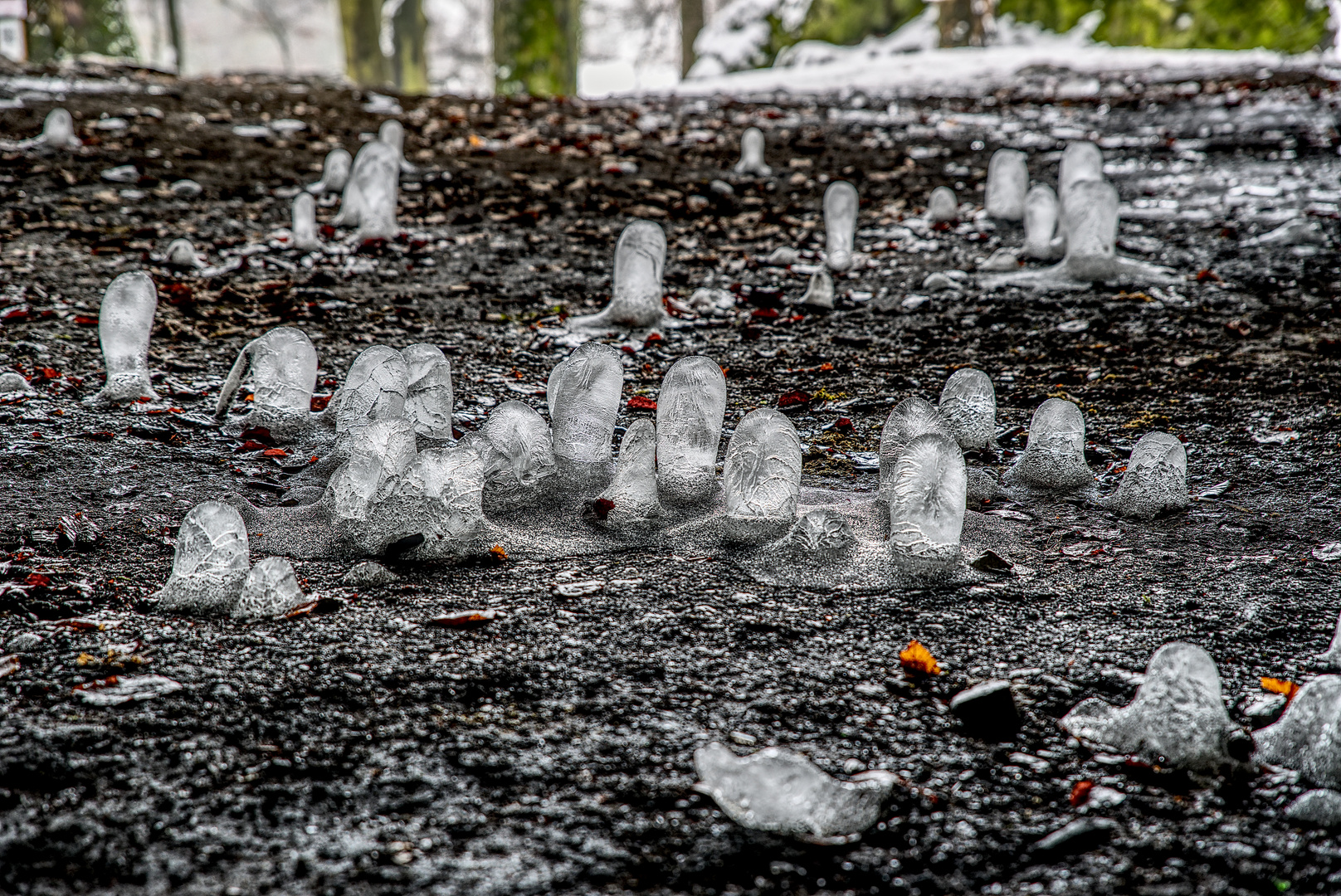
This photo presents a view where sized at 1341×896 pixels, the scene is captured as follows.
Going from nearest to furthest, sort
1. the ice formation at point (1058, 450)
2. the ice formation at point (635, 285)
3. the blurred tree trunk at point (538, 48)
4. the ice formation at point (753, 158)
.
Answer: the ice formation at point (1058, 450), the ice formation at point (635, 285), the ice formation at point (753, 158), the blurred tree trunk at point (538, 48)

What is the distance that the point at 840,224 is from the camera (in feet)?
14.9

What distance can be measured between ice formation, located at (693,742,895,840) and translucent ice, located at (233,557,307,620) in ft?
2.99

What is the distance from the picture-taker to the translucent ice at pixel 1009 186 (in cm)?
501

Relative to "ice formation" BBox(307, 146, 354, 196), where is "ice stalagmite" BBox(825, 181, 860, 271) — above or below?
below

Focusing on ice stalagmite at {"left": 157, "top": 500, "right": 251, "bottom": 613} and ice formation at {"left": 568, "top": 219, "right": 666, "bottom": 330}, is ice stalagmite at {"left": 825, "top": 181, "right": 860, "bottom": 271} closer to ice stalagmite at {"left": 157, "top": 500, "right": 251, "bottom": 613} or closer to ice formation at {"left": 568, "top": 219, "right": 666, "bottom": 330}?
ice formation at {"left": 568, "top": 219, "right": 666, "bottom": 330}

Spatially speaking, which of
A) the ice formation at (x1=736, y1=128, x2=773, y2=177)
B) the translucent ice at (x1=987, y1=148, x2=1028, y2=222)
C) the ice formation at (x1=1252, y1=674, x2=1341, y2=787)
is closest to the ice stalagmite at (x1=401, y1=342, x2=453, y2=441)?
the ice formation at (x1=1252, y1=674, x2=1341, y2=787)

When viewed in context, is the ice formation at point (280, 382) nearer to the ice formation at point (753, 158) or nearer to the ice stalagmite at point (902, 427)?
the ice stalagmite at point (902, 427)

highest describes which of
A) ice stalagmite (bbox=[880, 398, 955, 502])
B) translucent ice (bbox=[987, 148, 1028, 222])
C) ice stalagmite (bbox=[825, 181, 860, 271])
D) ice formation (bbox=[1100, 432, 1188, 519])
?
translucent ice (bbox=[987, 148, 1028, 222])

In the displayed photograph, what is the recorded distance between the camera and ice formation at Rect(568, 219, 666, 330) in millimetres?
3668

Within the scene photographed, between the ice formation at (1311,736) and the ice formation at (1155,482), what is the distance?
0.96 metres

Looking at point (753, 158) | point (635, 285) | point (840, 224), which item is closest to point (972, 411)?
point (635, 285)

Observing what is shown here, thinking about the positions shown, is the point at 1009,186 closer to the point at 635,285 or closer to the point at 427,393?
the point at 635,285

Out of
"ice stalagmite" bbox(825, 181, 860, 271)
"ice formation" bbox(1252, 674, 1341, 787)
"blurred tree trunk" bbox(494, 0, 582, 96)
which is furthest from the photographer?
"blurred tree trunk" bbox(494, 0, 582, 96)

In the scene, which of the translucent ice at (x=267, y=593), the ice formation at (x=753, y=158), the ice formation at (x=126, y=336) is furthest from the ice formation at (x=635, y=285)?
the ice formation at (x=753, y=158)
